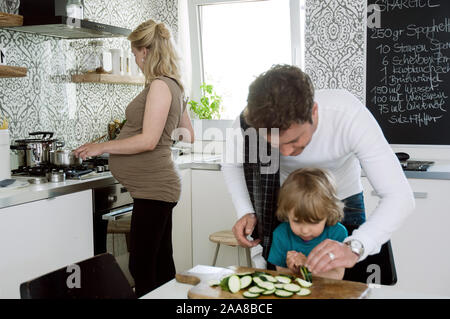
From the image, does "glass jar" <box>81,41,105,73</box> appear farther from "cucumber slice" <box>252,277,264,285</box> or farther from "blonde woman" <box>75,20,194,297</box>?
"cucumber slice" <box>252,277,264,285</box>

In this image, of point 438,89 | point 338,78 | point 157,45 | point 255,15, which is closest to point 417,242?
point 438,89

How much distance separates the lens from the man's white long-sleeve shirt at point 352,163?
1.45 m

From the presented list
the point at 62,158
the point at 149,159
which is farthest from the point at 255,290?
the point at 62,158

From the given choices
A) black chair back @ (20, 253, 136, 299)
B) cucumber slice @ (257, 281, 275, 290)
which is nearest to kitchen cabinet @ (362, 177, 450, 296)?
cucumber slice @ (257, 281, 275, 290)

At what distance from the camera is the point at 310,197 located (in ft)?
5.04

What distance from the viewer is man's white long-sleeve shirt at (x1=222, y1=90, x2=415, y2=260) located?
1.45m

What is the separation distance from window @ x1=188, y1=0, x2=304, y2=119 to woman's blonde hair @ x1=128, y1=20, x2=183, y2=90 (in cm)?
137

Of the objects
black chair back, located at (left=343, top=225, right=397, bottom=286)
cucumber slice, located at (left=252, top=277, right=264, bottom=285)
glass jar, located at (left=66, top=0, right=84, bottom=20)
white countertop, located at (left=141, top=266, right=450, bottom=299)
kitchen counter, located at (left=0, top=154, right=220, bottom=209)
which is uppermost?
glass jar, located at (left=66, top=0, right=84, bottom=20)

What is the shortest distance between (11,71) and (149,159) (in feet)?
Answer: 2.60

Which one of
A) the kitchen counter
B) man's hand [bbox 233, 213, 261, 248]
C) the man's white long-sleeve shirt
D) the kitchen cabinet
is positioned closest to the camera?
the man's white long-sleeve shirt

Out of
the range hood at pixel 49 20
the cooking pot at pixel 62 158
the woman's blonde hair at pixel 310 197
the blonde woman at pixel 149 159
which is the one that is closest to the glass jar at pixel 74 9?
the range hood at pixel 49 20

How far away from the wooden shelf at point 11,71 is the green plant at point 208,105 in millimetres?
1615

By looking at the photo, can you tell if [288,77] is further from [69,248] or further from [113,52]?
[113,52]

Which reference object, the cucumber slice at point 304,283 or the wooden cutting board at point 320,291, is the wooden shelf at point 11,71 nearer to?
the wooden cutting board at point 320,291
